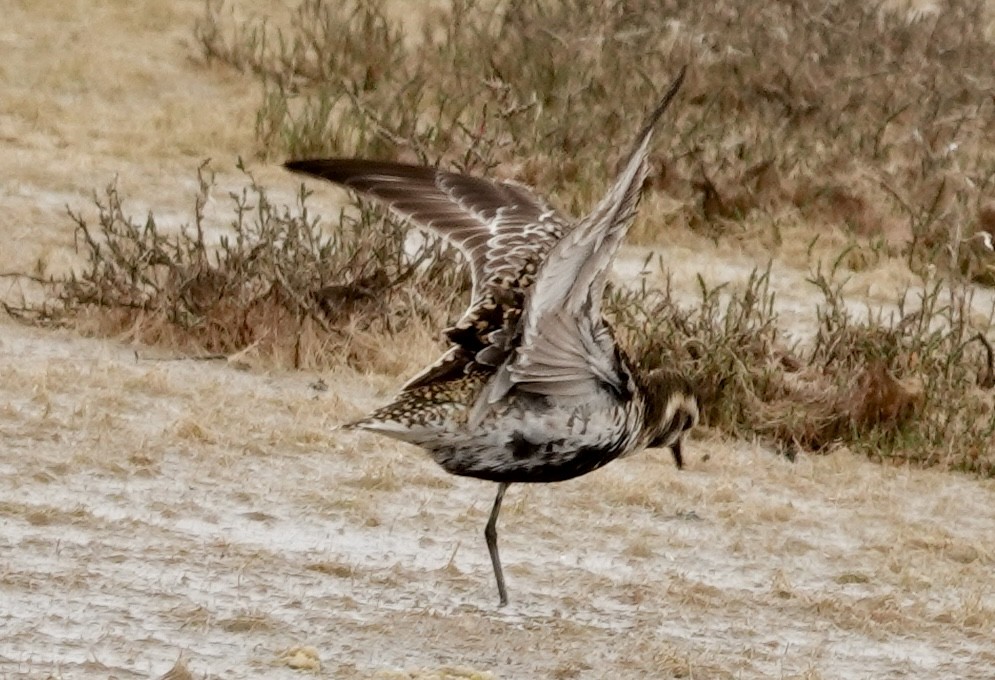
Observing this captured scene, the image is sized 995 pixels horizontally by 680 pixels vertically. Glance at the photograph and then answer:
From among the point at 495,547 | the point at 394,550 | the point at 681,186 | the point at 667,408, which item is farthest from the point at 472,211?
the point at 681,186

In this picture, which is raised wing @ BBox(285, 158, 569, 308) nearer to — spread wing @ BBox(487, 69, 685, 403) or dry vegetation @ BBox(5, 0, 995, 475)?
spread wing @ BBox(487, 69, 685, 403)

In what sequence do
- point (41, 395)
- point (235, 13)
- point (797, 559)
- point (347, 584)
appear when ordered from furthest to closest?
1. point (235, 13)
2. point (41, 395)
3. point (797, 559)
4. point (347, 584)

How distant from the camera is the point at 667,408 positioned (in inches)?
253

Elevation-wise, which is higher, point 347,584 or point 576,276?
point 576,276

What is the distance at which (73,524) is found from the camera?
655 centimetres

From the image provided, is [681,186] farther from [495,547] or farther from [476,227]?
[495,547]

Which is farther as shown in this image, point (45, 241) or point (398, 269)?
point (45, 241)

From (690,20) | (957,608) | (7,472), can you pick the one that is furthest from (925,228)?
(7,472)

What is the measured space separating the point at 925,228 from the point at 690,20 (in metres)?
3.01

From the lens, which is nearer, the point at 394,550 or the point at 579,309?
the point at 579,309

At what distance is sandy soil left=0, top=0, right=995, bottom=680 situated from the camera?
571cm

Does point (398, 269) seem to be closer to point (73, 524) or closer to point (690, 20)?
point (73, 524)

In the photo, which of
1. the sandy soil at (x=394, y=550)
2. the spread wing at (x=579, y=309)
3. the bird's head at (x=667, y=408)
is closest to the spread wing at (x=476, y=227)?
the spread wing at (x=579, y=309)

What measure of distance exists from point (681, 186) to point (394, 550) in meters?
5.81
